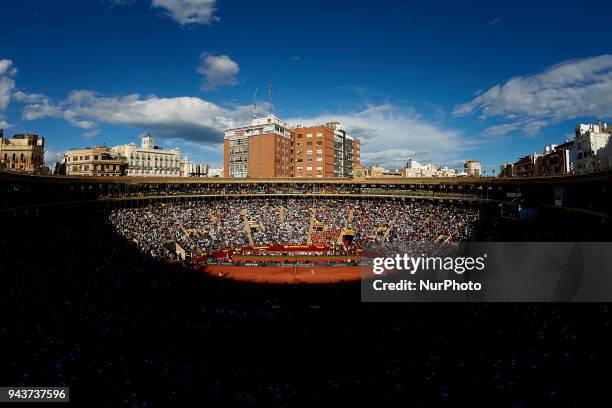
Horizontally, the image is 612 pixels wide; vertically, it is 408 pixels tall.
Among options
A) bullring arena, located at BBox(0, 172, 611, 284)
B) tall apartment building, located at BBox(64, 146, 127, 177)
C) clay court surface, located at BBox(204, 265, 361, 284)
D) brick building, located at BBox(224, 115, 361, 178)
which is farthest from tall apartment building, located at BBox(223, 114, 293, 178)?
clay court surface, located at BBox(204, 265, 361, 284)

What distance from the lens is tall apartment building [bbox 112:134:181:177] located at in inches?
4043

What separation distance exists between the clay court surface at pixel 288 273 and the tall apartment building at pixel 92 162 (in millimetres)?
60326

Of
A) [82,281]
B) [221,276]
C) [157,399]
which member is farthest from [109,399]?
[221,276]

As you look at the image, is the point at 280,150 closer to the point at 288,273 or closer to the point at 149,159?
the point at 149,159

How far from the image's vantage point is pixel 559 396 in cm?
1402

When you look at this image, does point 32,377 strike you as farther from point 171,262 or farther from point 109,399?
point 171,262

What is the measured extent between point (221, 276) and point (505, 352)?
32.0m

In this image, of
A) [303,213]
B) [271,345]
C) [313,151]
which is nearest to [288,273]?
[271,345]

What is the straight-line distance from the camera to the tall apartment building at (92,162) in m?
91.8

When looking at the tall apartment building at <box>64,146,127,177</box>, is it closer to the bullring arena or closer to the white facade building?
the bullring arena

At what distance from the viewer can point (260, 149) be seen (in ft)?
325

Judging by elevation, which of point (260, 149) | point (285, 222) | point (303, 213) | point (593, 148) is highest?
point (260, 149)

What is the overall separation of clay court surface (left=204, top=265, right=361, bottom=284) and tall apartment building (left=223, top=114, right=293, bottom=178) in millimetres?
51289

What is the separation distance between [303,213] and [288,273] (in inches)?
935
